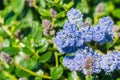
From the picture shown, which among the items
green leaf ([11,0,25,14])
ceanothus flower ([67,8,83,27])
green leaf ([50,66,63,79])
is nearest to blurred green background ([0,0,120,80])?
green leaf ([50,66,63,79])

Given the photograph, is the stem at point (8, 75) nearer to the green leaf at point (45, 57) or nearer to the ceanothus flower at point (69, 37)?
the green leaf at point (45, 57)

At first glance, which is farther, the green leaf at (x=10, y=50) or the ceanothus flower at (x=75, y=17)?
the green leaf at (x=10, y=50)

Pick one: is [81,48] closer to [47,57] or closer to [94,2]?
[47,57]

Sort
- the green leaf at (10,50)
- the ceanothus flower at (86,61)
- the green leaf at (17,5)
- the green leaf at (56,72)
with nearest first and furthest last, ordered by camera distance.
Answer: the ceanothus flower at (86,61), the green leaf at (56,72), the green leaf at (10,50), the green leaf at (17,5)

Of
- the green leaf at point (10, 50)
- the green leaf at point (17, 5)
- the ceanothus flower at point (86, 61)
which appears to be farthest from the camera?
the green leaf at point (17, 5)

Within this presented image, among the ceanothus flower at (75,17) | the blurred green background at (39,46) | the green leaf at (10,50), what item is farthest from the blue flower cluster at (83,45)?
the green leaf at (10,50)

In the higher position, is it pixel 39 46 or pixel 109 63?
pixel 39 46

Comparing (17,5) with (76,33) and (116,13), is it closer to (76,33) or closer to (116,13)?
(116,13)

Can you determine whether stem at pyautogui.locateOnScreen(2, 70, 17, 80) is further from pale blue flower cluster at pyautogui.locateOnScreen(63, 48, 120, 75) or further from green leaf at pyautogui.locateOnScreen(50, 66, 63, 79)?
pale blue flower cluster at pyautogui.locateOnScreen(63, 48, 120, 75)

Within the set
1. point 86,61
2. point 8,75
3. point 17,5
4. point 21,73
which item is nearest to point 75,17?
point 86,61
